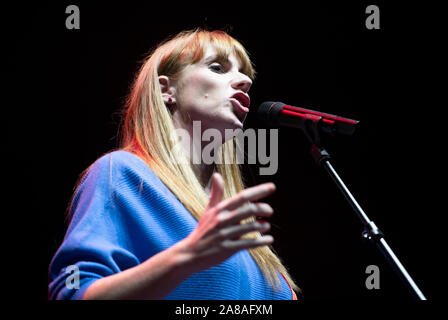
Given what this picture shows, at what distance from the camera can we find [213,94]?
61.6 inches

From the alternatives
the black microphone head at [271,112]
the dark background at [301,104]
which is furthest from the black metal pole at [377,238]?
the dark background at [301,104]

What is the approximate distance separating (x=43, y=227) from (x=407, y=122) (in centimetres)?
207

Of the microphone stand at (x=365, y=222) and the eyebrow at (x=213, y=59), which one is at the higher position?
the eyebrow at (x=213, y=59)

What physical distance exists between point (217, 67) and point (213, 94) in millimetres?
154

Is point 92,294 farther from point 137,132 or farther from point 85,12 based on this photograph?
point 85,12

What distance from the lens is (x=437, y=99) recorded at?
2428mm

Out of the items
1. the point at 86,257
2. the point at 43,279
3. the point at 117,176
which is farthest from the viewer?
the point at 43,279

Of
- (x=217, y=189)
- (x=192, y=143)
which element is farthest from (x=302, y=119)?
(x=217, y=189)

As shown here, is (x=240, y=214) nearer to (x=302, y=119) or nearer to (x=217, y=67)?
(x=302, y=119)

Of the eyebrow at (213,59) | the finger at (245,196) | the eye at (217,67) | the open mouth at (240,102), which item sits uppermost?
the eyebrow at (213,59)

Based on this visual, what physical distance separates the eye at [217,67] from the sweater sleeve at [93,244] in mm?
601

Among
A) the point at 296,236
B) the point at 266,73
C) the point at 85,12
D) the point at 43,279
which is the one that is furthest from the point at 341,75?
the point at 43,279

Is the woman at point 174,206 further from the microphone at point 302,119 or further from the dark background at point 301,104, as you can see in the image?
the dark background at point 301,104

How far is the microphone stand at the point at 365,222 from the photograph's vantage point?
3.18 feet
